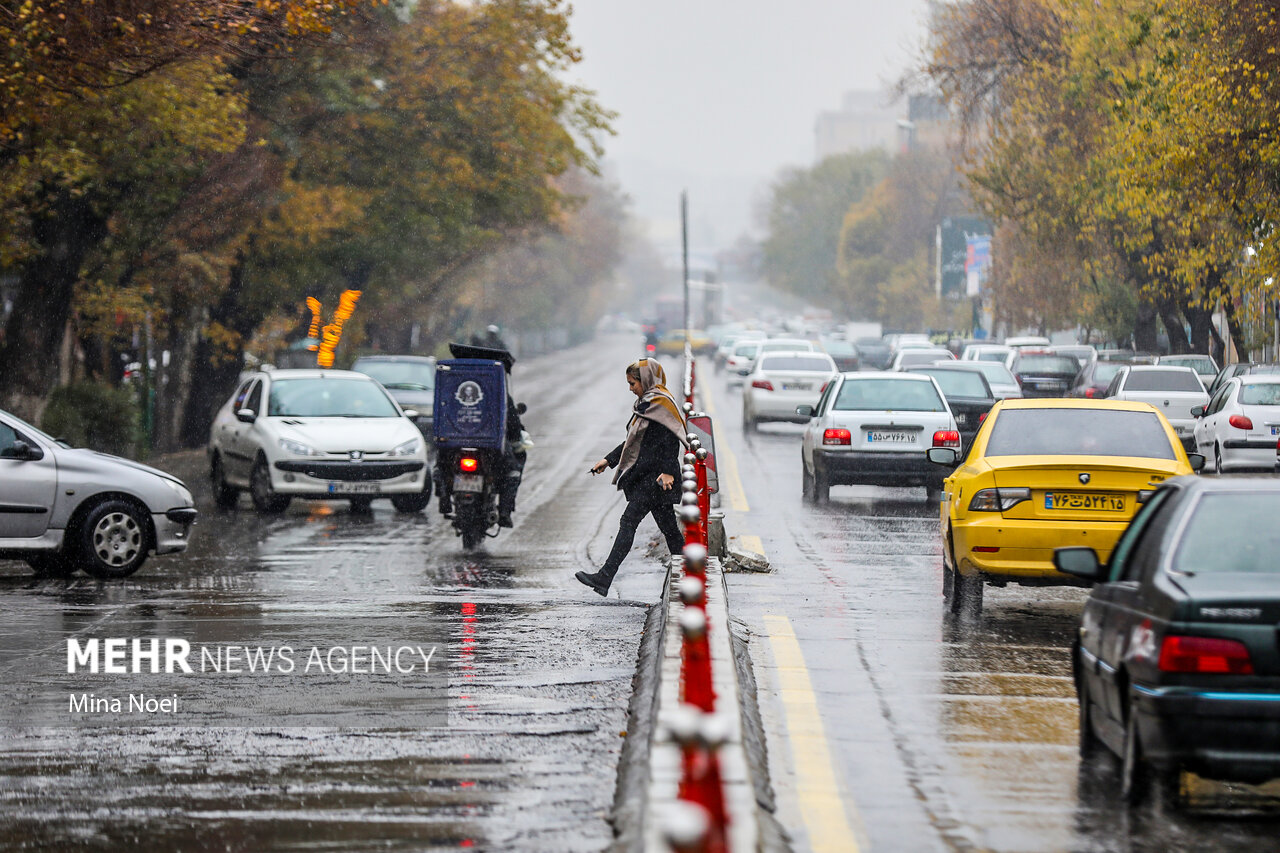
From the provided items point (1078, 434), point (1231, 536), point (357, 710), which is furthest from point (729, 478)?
point (1231, 536)

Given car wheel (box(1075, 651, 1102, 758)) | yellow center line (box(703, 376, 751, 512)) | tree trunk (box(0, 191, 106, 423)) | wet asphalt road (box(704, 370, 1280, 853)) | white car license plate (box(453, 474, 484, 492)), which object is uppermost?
tree trunk (box(0, 191, 106, 423))

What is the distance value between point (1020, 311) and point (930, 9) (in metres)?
15.8

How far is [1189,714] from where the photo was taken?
5.88 m

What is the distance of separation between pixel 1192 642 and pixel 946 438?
14713 millimetres

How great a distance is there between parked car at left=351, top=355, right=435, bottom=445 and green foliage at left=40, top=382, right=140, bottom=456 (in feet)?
13.0

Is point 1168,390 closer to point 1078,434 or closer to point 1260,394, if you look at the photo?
point 1260,394

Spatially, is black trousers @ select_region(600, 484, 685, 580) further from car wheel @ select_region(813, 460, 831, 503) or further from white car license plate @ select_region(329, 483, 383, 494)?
car wheel @ select_region(813, 460, 831, 503)

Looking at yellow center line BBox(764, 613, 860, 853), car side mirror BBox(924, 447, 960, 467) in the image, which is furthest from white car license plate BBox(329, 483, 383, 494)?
yellow center line BBox(764, 613, 860, 853)

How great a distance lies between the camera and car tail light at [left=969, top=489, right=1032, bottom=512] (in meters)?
11.2

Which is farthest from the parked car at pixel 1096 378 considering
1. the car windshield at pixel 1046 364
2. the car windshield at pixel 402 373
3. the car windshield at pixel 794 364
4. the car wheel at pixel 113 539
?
the car wheel at pixel 113 539

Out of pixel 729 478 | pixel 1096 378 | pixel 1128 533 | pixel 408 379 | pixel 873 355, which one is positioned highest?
pixel 1128 533

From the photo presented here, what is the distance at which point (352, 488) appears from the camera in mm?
18984

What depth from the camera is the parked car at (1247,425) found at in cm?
2292

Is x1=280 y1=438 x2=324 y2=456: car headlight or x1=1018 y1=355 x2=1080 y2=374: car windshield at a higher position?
x1=1018 y1=355 x2=1080 y2=374: car windshield
